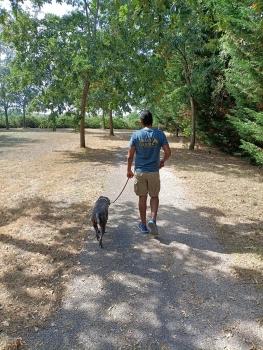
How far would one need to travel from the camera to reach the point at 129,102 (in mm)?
20469

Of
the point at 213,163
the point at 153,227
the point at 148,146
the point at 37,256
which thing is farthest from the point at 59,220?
the point at 213,163

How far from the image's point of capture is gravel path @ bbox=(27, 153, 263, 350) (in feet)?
12.1

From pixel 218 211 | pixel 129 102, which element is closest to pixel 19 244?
pixel 218 211

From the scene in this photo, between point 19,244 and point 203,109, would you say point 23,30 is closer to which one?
point 203,109

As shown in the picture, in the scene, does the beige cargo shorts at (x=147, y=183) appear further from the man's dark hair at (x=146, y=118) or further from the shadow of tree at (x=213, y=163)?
the shadow of tree at (x=213, y=163)

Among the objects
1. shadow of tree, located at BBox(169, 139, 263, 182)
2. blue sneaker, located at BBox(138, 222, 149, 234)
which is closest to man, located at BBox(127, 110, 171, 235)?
blue sneaker, located at BBox(138, 222, 149, 234)

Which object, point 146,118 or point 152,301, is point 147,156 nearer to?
point 146,118

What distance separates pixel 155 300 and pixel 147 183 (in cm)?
241

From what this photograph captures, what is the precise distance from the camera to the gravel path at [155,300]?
3.67 metres

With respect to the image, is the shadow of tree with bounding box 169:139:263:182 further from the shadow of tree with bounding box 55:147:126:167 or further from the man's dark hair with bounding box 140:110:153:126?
the man's dark hair with bounding box 140:110:153:126

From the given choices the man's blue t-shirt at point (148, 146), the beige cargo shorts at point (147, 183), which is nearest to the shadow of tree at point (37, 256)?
the beige cargo shorts at point (147, 183)

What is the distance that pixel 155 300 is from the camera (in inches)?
173

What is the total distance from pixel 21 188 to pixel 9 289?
6.33 meters

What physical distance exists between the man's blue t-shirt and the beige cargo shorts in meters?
0.09
